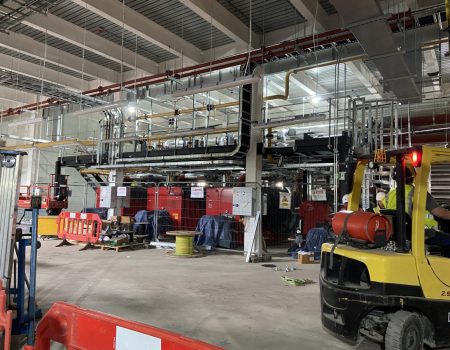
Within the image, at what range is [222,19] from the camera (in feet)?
29.6

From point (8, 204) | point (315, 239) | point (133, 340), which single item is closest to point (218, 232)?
point (315, 239)

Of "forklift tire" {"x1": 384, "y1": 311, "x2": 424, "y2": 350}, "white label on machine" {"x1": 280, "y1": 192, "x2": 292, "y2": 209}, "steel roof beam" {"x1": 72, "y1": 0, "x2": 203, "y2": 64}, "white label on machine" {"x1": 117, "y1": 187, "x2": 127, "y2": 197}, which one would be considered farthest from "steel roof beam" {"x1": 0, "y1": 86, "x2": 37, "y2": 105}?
"forklift tire" {"x1": 384, "y1": 311, "x2": 424, "y2": 350}

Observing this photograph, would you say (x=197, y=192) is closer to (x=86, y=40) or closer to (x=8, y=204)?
(x=86, y=40)

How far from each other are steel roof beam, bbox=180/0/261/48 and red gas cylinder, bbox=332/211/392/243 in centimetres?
639

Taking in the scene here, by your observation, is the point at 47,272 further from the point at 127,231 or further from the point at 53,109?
the point at 53,109

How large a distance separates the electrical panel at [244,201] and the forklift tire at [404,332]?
268 inches

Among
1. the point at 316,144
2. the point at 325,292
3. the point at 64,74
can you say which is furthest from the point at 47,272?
the point at 64,74

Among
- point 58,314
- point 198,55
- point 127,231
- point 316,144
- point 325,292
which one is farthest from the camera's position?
point 127,231

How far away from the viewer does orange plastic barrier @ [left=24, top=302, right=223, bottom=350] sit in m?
1.57

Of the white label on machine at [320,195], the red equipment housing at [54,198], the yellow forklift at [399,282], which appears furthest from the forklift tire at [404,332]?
the red equipment housing at [54,198]

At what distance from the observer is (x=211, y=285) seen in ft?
23.3

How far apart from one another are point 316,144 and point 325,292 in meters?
6.07

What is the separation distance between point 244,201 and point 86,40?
6.40 metres

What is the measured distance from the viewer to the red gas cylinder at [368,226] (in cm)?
366
